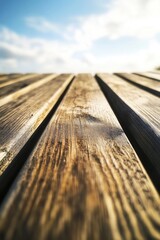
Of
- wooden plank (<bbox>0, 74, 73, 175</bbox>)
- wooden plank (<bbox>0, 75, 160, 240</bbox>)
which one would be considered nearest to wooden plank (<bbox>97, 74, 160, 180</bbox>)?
wooden plank (<bbox>0, 75, 160, 240</bbox>)

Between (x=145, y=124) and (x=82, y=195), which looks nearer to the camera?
(x=82, y=195)

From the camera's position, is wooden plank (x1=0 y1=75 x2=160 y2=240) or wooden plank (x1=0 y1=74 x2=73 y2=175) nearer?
wooden plank (x1=0 y1=75 x2=160 y2=240)

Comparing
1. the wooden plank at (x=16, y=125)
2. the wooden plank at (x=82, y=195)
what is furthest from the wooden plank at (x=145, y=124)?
the wooden plank at (x=16, y=125)

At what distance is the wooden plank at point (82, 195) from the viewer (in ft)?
1.18

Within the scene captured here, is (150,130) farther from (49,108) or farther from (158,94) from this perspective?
(158,94)

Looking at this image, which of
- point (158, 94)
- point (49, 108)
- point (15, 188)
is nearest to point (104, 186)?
point (15, 188)

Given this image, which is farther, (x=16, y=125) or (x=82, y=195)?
(x=16, y=125)

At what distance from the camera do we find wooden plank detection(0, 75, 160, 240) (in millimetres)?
359

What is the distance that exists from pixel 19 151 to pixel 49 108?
57cm

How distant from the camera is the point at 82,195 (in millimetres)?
436

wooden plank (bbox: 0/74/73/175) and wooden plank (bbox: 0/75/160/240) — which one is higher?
wooden plank (bbox: 0/75/160/240)

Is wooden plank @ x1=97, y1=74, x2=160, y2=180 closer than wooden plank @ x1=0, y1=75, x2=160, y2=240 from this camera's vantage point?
No

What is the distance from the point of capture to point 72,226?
361 millimetres

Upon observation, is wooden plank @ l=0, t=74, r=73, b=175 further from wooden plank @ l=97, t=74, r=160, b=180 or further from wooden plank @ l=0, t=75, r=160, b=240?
wooden plank @ l=97, t=74, r=160, b=180
